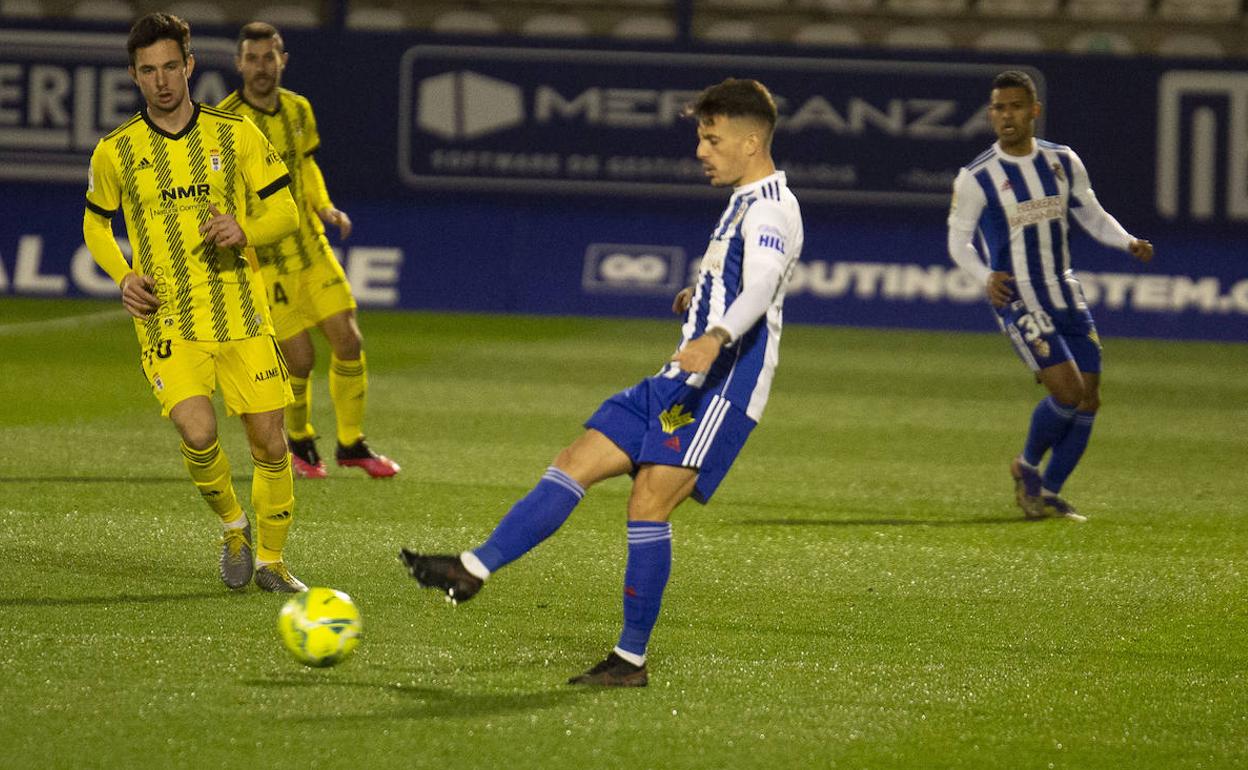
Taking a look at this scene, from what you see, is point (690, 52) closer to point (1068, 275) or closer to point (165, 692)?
point (1068, 275)

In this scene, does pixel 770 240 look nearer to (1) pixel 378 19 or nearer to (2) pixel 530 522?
(2) pixel 530 522

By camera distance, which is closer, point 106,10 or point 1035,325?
point 1035,325

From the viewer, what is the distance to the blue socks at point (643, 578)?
486 cm

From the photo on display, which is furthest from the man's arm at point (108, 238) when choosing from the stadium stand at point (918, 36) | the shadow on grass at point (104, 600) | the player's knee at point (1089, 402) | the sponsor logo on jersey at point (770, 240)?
the stadium stand at point (918, 36)

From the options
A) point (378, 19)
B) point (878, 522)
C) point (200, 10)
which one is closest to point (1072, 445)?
point (878, 522)

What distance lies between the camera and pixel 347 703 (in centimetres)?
467

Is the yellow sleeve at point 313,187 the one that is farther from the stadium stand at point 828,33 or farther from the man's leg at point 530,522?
the stadium stand at point 828,33

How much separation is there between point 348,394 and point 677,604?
3.06m

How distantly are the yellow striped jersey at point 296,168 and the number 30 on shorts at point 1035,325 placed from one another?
3.14 m

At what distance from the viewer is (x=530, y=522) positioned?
474cm

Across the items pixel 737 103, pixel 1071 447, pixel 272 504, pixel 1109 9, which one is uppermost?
pixel 737 103

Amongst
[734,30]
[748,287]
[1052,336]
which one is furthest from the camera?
[734,30]

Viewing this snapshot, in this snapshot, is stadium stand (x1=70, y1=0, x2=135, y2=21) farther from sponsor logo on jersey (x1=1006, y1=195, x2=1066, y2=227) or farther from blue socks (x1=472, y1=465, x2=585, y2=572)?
blue socks (x1=472, y1=465, x2=585, y2=572)

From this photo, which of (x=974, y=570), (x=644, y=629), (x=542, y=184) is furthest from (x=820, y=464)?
(x=542, y=184)
